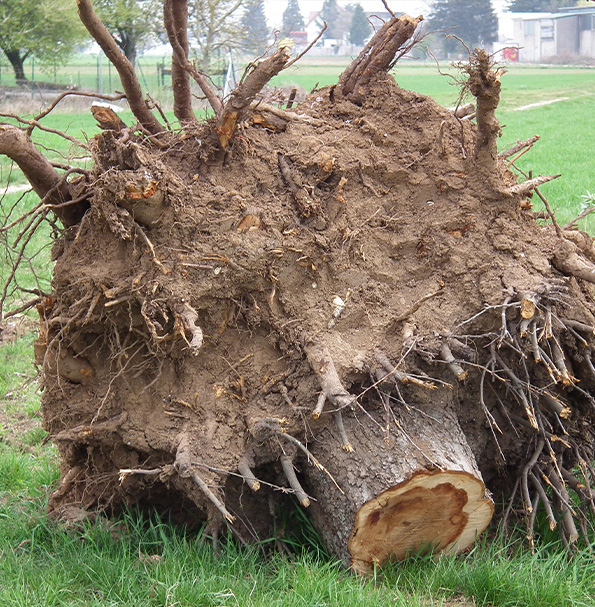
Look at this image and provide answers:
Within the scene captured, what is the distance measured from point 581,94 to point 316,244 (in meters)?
32.1

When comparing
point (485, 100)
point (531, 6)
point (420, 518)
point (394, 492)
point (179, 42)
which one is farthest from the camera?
point (531, 6)

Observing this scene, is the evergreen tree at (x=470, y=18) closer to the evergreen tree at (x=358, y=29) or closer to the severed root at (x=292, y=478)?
the evergreen tree at (x=358, y=29)

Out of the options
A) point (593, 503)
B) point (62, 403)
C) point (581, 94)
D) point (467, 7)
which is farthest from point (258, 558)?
point (467, 7)

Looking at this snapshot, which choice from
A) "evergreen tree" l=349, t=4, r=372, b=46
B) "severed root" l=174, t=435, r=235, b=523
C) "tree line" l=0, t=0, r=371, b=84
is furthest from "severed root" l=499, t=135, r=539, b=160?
"evergreen tree" l=349, t=4, r=372, b=46

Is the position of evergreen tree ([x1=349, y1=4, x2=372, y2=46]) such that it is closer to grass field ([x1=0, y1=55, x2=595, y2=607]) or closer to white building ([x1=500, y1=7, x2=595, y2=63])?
white building ([x1=500, y1=7, x2=595, y2=63])

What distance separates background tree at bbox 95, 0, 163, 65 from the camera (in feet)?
105

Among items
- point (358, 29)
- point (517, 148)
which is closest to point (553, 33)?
point (358, 29)

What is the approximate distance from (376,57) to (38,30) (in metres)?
31.5

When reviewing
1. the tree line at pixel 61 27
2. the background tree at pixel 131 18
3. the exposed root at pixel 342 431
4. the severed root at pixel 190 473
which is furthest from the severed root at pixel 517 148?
the background tree at pixel 131 18

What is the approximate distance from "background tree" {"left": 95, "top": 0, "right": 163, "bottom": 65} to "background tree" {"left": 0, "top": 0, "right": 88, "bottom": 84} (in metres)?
1.43

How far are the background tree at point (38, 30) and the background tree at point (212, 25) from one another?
889 cm

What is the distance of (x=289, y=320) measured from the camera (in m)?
3.18

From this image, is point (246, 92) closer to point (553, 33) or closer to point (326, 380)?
point (326, 380)

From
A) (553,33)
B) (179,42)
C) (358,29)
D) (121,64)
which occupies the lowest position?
(121,64)
